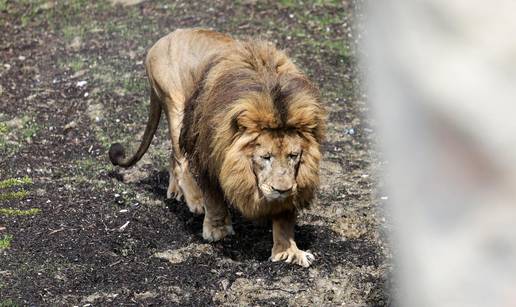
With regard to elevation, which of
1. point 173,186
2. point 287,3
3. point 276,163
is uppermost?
point 276,163

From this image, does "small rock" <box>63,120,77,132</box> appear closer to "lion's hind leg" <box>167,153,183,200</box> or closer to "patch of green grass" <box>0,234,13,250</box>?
"lion's hind leg" <box>167,153,183,200</box>

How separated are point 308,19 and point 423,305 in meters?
9.93

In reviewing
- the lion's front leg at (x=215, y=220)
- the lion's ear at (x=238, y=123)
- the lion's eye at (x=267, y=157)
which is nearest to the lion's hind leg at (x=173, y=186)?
the lion's front leg at (x=215, y=220)

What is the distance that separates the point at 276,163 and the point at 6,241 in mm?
1854

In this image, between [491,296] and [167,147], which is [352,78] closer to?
[167,147]

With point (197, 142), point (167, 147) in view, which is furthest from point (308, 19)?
point (197, 142)

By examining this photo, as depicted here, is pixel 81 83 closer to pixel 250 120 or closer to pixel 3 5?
pixel 3 5

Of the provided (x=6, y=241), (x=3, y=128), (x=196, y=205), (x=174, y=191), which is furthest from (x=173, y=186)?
(x=3, y=128)

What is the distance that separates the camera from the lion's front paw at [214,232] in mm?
6047

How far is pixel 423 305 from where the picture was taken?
0.99 m

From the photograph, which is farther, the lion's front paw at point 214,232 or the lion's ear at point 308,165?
the lion's front paw at point 214,232

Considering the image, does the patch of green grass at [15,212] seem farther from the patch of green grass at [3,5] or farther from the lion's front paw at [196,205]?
the patch of green grass at [3,5]

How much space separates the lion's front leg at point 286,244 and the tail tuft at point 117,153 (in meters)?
1.82

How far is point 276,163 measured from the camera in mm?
5145
